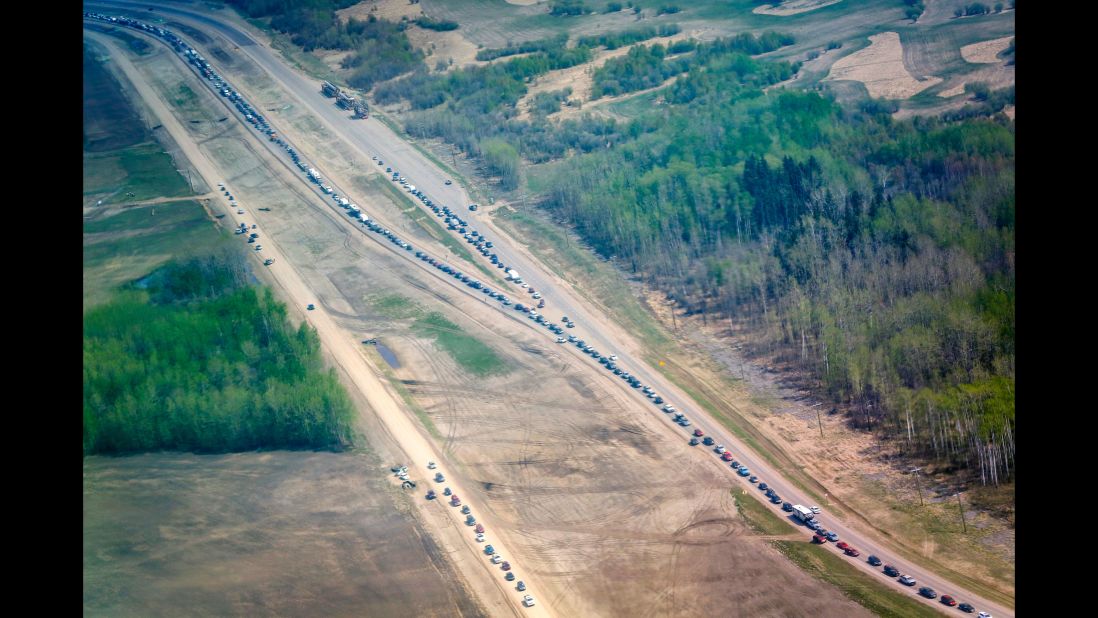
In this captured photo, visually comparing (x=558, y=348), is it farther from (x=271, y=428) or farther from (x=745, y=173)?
(x=745, y=173)

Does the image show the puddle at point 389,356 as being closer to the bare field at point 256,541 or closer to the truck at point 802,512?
the bare field at point 256,541

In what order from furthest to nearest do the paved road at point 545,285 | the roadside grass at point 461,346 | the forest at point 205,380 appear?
the roadside grass at point 461,346
the forest at point 205,380
the paved road at point 545,285

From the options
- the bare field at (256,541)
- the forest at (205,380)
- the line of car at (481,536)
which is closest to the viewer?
the bare field at (256,541)

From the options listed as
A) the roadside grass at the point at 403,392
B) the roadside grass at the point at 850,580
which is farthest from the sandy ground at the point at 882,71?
the roadside grass at the point at 850,580

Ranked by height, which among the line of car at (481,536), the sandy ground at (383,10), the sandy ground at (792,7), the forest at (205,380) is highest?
the sandy ground at (383,10)

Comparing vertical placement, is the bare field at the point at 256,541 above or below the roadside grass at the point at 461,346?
below

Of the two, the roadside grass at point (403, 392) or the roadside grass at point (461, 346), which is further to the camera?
the roadside grass at point (461, 346)
